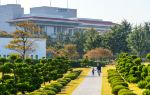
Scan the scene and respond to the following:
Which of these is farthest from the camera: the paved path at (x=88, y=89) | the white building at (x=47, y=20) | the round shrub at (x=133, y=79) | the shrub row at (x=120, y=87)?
the white building at (x=47, y=20)

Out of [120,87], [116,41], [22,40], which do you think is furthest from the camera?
[116,41]

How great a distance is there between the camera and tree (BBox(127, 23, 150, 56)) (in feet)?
370

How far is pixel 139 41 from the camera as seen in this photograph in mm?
113312

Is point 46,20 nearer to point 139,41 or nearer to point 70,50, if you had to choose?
point 70,50

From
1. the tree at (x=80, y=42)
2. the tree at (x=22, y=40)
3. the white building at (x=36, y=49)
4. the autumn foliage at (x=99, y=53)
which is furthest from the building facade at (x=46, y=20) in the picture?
the tree at (x=22, y=40)

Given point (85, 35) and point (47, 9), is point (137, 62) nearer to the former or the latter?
point (85, 35)

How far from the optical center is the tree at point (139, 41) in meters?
113

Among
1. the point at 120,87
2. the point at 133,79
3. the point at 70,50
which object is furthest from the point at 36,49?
the point at 120,87

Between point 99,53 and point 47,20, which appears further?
point 47,20

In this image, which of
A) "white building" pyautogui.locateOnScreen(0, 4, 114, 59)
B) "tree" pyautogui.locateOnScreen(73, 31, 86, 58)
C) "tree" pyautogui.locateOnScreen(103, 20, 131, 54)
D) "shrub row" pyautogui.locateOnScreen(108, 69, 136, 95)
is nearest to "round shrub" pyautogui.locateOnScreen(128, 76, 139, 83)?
"shrub row" pyautogui.locateOnScreen(108, 69, 136, 95)

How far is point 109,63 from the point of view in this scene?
360ft

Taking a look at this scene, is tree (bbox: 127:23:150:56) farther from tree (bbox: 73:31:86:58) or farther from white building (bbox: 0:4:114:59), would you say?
white building (bbox: 0:4:114:59)

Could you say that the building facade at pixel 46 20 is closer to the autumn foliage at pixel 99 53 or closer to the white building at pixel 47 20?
the white building at pixel 47 20

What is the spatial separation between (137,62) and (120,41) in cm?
6340
